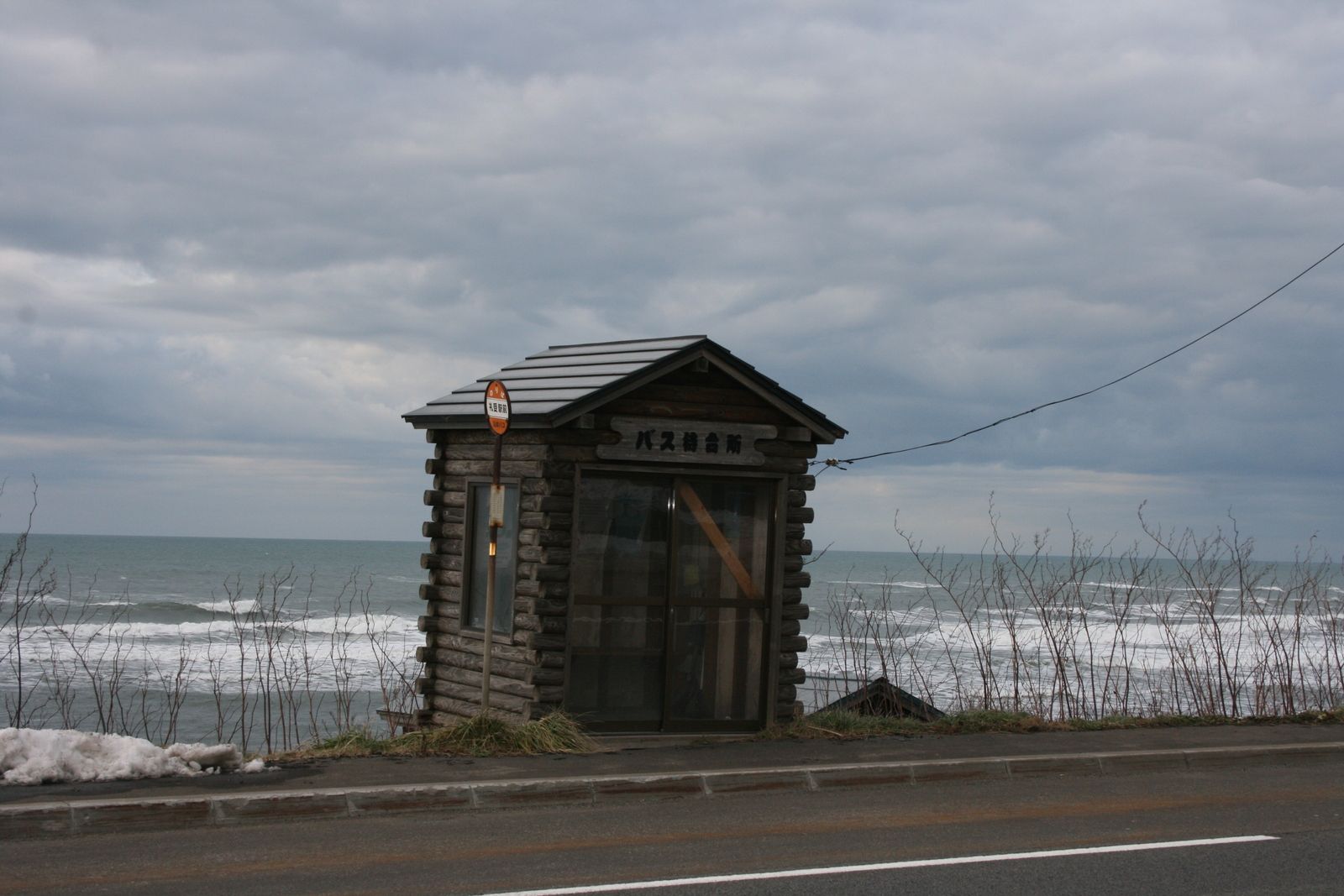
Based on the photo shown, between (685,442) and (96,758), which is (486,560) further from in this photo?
(96,758)

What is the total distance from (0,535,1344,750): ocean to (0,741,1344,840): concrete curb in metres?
1.43

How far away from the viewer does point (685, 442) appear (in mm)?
10875

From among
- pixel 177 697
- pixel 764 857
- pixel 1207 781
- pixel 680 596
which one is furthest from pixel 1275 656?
pixel 177 697

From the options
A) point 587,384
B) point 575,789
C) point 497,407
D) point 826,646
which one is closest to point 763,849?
point 575,789

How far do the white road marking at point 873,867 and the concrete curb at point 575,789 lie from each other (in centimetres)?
230

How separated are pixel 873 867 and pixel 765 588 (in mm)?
4725

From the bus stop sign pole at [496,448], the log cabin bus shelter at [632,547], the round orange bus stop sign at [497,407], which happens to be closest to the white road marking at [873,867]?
the bus stop sign pole at [496,448]

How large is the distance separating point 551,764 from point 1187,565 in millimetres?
8994

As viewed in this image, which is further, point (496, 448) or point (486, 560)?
point (486, 560)

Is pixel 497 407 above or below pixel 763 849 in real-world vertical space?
above

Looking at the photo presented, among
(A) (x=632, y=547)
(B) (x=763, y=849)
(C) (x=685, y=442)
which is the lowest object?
(B) (x=763, y=849)

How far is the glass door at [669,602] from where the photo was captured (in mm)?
10781

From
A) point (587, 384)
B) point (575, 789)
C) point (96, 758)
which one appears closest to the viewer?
point (96, 758)

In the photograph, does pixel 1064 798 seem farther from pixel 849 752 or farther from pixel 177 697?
pixel 177 697
